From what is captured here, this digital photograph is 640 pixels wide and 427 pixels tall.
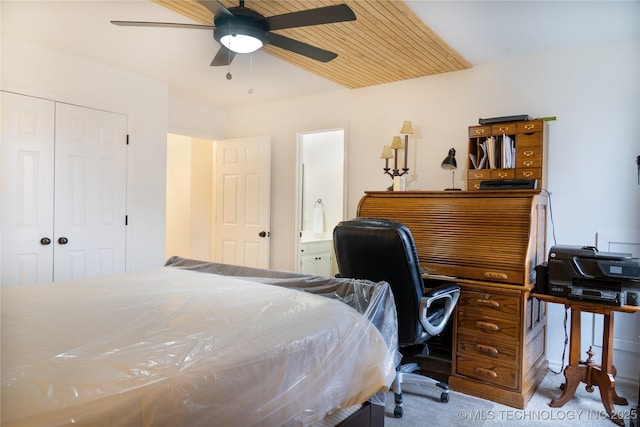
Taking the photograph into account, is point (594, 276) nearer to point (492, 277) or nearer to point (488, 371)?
point (492, 277)

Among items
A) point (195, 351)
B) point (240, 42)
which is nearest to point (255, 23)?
point (240, 42)

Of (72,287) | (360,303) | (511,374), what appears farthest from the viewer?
(511,374)

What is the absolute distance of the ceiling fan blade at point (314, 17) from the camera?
1.85 metres

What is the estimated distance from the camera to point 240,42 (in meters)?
2.23

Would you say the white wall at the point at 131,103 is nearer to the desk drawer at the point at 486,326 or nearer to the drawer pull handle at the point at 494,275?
the desk drawer at the point at 486,326

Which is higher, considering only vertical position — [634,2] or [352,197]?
[634,2]

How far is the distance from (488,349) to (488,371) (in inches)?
5.6

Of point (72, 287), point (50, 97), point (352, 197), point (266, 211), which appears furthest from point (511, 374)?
point (50, 97)

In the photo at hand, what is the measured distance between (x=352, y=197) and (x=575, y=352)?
2253mm

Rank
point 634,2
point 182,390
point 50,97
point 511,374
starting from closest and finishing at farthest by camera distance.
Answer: point 182,390
point 634,2
point 511,374
point 50,97

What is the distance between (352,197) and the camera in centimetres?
A: 402

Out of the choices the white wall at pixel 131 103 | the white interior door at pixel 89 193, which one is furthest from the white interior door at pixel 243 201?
the white interior door at pixel 89 193

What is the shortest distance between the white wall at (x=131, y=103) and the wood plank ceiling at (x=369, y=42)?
99 cm

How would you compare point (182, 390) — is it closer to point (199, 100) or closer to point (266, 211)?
point (266, 211)
